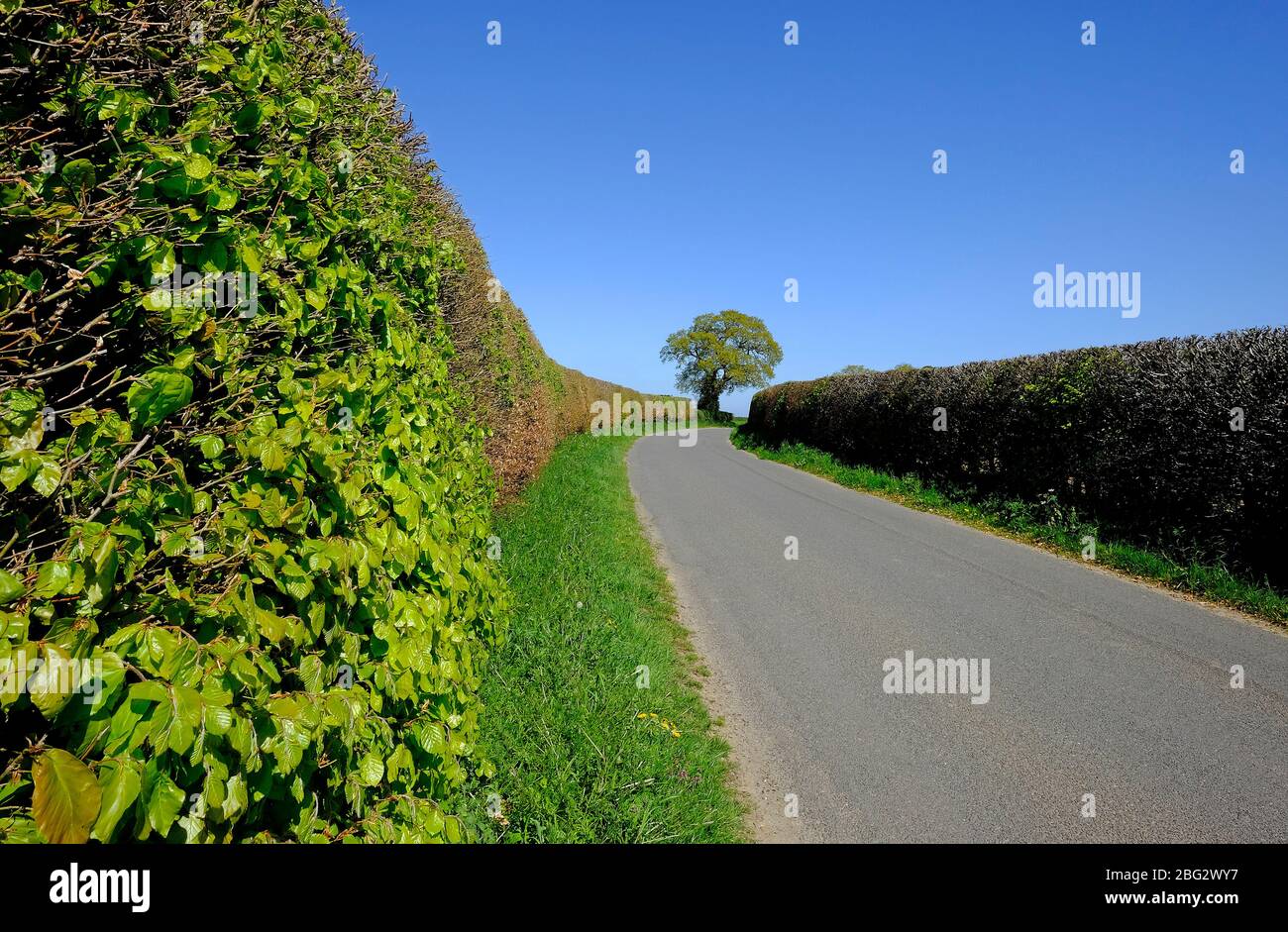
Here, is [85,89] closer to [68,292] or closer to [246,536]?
[68,292]

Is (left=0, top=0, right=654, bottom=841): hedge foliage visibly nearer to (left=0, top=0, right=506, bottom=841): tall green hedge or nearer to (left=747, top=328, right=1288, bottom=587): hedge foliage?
(left=0, top=0, right=506, bottom=841): tall green hedge

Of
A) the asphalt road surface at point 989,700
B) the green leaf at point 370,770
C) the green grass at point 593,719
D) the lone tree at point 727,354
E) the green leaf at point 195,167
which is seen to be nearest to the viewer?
the green leaf at point 195,167

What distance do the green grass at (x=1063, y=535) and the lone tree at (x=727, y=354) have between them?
2008 inches

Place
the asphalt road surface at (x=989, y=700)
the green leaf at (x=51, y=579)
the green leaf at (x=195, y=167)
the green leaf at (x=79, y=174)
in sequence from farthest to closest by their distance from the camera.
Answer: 1. the asphalt road surface at (x=989, y=700)
2. the green leaf at (x=195, y=167)
3. the green leaf at (x=79, y=174)
4. the green leaf at (x=51, y=579)

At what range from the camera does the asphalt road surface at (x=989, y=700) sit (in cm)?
356

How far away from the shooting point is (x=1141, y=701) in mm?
4730

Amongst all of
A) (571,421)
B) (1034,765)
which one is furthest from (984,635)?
(571,421)

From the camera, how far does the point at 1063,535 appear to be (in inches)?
366

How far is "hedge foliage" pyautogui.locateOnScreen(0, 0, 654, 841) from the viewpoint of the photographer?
1.33m

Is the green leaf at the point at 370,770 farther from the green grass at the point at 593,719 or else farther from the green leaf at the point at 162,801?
the green grass at the point at 593,719

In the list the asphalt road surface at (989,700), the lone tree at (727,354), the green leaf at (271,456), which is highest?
the lone tree at (727,354)

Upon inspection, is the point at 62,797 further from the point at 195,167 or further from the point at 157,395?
the point at 195,167

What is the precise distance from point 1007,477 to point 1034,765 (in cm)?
834

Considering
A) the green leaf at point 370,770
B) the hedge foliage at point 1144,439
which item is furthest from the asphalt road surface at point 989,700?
the green leaf at point 370,770
